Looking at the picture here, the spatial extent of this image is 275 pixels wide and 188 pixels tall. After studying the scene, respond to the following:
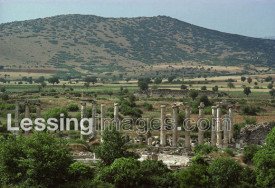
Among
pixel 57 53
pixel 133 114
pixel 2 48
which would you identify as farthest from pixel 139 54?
pixel 133 114

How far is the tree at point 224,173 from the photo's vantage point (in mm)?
32406

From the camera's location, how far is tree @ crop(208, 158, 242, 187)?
3241 centimetres

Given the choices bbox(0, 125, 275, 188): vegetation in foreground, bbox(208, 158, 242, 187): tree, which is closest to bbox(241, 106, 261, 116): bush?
bbox(0, 125, 275, 188): vegetation in foreground

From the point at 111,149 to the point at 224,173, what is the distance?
8.26m

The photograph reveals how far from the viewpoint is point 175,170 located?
35344mm

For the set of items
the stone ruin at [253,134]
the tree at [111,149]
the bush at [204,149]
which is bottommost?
the stone ruin at [253,134]

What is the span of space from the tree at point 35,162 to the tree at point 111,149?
3533 millimetres

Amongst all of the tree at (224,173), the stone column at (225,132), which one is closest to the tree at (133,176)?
the tree at (224,173)

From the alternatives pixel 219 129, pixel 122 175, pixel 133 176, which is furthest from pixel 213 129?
pixel 122 175

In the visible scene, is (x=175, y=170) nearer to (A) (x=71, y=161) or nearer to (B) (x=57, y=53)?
(A) (x=71, y=161)

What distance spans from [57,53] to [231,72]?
5803 centimetres

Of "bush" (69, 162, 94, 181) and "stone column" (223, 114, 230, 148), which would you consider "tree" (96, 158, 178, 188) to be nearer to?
"bush" (69, 162, 94, 181)

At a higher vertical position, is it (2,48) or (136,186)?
(2,48)

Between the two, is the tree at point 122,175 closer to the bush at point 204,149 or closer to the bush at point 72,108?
the bush at point 204,149
